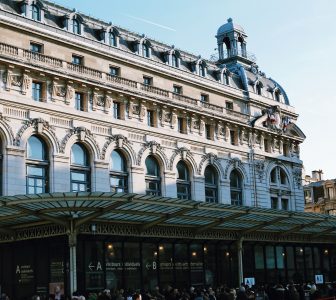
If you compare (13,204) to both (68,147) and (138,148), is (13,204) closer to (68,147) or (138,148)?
(68,147)

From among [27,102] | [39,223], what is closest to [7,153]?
[27,102]

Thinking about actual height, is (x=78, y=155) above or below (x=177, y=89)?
below

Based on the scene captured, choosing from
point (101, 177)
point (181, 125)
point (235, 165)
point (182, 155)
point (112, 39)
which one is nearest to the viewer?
point (101, 177)

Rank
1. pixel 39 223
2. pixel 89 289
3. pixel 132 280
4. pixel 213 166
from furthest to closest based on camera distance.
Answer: pixel 213 166 < pixel 132 280 < pixel 89 289 < pixel 39 223

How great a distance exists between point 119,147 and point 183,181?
639 cm

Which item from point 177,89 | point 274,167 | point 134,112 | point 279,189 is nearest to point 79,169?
point 134,112

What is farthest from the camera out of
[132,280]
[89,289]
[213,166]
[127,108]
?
[213,166]

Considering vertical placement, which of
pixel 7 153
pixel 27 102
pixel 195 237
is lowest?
pixel 195 237

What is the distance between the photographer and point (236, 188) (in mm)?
48031

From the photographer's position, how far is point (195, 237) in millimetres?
34062

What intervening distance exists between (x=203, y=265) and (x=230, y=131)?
1350cm

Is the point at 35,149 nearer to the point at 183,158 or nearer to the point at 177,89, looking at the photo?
the point at 183,158

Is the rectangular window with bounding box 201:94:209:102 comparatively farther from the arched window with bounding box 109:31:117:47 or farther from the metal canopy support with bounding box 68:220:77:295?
the metal canopy support with bounding box 68:220:77:295

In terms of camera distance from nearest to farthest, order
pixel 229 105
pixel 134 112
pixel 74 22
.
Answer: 1. pixel 74 22
2. pixel 134 112
3. pixel 229 105
